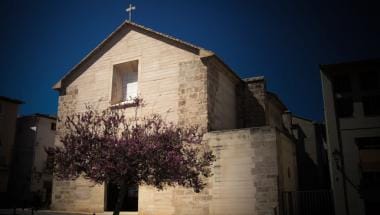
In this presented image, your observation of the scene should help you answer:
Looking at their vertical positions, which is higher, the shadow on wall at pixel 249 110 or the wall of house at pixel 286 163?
the shadow on wall at pixel 249 110

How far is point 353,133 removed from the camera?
15.3 m

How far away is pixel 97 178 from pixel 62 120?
9921 millimetres

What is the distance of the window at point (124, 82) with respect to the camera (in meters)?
18.9

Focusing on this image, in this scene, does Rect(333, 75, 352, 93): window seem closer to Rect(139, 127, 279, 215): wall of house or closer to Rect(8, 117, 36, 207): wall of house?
Rect(139, 127, 279, 215): wall of house

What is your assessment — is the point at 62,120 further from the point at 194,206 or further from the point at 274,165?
the point at 274,165

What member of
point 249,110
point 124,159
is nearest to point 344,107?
point 249,110

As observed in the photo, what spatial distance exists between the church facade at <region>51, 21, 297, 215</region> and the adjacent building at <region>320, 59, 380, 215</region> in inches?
86.3

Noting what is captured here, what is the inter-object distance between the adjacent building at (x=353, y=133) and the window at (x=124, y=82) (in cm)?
1005

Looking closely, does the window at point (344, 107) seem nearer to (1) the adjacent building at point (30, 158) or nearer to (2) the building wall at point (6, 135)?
(1) the adjacent building at point (30, 158)

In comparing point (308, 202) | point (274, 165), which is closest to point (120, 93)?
point (274, 165)

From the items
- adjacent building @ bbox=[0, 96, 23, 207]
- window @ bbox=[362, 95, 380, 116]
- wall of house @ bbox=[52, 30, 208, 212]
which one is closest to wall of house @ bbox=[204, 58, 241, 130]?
wall of house @ bbox=[52, 30, 208, 212]

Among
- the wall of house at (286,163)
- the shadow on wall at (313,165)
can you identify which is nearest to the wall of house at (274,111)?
the shadow on wall at (313,165)

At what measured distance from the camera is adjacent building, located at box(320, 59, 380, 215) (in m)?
14.3

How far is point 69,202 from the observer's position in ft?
59.6
